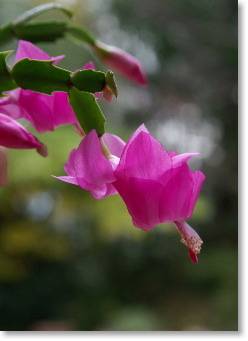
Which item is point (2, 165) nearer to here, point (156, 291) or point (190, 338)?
point (190, 338)

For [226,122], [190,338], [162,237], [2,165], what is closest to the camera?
[2,165]

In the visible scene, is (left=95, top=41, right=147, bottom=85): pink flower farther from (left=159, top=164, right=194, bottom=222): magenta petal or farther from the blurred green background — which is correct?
the blurred green background

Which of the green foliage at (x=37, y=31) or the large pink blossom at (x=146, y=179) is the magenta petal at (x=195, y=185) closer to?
the large pink blossom at (x=146, y=179)

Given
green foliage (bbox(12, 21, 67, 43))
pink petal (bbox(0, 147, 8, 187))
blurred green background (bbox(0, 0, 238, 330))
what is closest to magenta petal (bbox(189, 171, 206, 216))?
pink petal (bbox(0, 147, 8, 187))

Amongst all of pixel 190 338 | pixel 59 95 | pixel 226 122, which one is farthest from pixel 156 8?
pixel 59 95

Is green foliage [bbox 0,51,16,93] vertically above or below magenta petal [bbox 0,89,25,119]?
above
